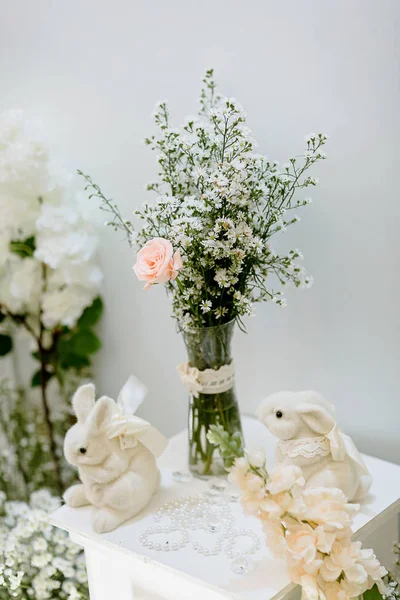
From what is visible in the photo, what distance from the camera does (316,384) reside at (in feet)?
4.61

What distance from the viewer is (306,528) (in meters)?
0.93

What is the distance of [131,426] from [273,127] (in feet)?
1.97

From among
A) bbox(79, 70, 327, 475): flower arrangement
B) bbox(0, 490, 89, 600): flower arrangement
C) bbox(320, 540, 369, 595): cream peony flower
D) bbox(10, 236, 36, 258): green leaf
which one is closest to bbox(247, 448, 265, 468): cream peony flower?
bbox(320, 540, 369, 595): cream peony flower

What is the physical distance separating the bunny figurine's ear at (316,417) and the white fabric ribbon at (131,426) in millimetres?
263

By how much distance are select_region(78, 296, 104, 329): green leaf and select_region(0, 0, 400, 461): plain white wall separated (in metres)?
0.03

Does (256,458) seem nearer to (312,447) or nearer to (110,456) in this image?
(312,447)

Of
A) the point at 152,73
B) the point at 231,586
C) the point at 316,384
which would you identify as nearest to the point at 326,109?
the point at 152,73

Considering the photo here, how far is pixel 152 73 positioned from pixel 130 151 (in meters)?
0.17

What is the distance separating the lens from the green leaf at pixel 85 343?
170 centimetres

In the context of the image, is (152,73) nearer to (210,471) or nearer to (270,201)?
(270,201)

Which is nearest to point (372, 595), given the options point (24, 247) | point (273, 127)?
point (273, 127)

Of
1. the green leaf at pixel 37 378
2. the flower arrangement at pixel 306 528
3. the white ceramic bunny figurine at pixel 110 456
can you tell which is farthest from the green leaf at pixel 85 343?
the flower arrangement at pixel 306 528

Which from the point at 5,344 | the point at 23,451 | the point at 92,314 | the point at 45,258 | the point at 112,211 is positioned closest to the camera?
the point at 112,211

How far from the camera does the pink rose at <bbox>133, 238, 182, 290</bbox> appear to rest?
42.4 inches
